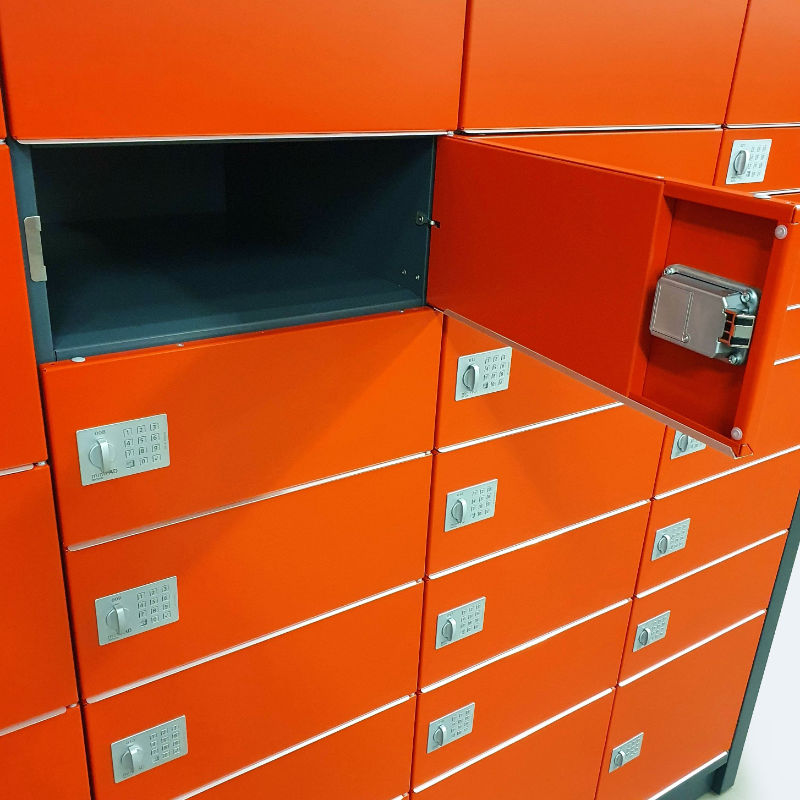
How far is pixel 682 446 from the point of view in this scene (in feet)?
6.75

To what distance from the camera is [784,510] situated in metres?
2.50

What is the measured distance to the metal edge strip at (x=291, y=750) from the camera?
1.56 metres

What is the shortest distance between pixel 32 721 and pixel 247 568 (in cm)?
41

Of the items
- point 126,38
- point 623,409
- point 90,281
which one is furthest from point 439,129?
point 623,409

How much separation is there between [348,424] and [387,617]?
489mm

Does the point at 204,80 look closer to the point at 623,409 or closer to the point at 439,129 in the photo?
the point at 439,129

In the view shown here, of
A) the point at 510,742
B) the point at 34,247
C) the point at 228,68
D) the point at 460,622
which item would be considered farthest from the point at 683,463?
the point at 34,247

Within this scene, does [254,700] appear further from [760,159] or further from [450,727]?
[760,159]

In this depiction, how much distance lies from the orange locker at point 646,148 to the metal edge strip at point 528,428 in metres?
0.53

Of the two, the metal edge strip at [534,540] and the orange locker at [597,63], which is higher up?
the orange locker at [597,63]

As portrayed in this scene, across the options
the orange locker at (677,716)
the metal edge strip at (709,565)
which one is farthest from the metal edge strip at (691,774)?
the metal edge strip at (709,565)

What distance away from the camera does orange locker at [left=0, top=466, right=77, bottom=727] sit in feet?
3.74

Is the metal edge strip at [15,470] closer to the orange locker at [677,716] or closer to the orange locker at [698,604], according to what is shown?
the orange locker at [698,604]

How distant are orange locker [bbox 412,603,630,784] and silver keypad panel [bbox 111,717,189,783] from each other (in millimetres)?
582
